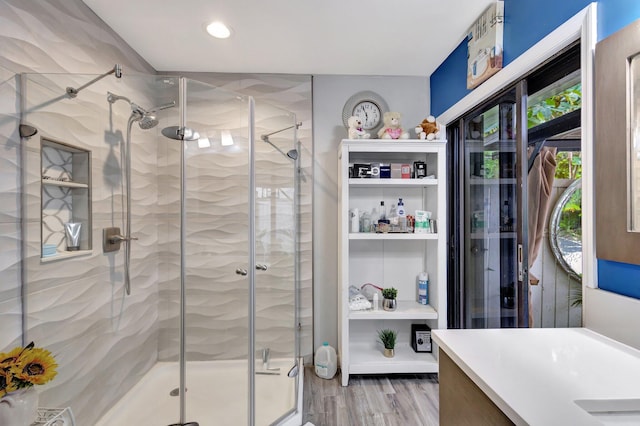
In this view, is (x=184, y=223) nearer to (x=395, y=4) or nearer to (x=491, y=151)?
(x=395, y=4)

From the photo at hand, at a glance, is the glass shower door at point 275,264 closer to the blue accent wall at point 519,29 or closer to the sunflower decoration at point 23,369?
the sunflower decoration at point 23,369

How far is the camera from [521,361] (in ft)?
2.81

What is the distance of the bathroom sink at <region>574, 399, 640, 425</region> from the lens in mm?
673

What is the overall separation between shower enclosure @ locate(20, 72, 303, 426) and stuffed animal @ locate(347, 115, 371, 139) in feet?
3.14

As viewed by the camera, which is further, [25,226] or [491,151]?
[491,151]

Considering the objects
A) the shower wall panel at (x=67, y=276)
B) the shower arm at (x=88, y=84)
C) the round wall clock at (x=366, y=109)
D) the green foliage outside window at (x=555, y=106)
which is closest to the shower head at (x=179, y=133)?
the shower wall panel at (x=67, y=276)

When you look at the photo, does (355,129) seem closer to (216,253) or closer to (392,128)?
(392,128)

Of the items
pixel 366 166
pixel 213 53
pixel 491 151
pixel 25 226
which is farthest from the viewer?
pixel 366 166

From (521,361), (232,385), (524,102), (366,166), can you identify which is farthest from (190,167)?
(524,102)

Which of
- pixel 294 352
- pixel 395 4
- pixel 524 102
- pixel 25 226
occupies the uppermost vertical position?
pixel 395 4

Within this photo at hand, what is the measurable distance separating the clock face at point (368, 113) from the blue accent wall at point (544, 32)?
535 mm

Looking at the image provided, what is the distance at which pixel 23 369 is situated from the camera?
0.99 m

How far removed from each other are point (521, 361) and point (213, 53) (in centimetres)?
A: 242

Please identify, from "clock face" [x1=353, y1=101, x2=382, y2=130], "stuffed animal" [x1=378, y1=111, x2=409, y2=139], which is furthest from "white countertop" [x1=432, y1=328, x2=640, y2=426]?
"clock face" [x1=353, y1=101, x2=382, y2=130]
